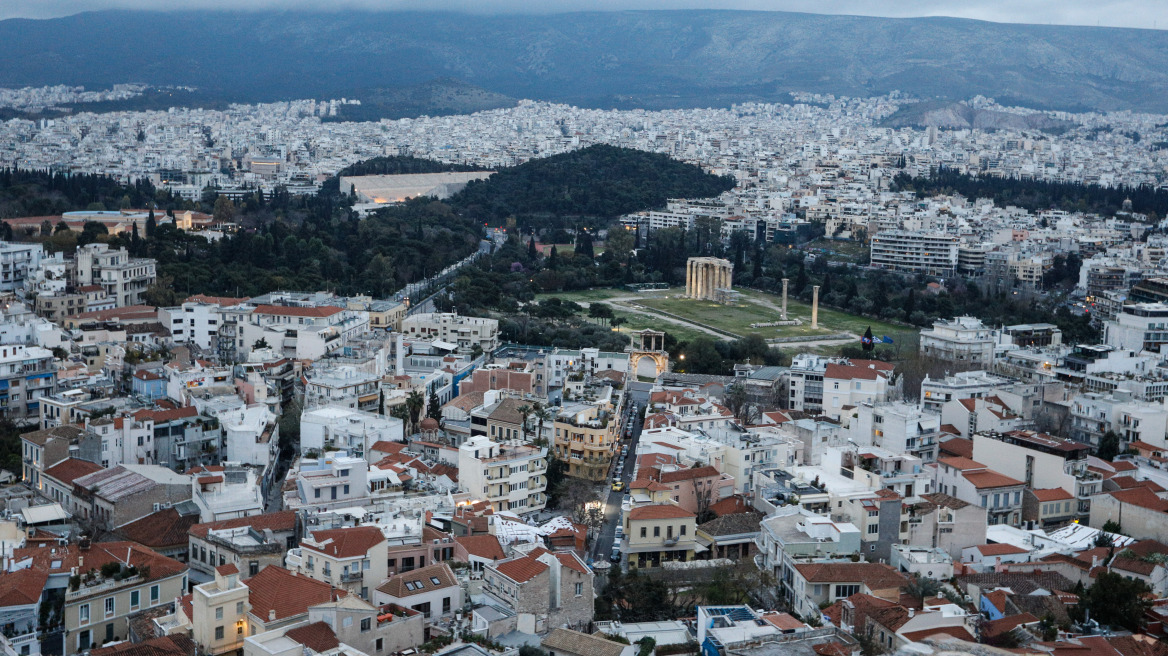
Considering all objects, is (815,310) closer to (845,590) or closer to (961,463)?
(961,463)

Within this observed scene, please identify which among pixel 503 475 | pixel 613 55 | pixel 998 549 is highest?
pixel 613 55

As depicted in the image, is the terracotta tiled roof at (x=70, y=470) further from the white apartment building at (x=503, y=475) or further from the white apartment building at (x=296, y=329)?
the white apartment building at (x=296, y=329)

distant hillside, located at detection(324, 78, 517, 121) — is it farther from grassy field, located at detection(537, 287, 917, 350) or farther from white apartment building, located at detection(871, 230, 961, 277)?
grassy field, located at detection(537, 287, 917, 350)

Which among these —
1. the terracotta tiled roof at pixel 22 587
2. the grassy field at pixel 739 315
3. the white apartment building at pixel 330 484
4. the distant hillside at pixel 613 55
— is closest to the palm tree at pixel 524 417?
the white apartment building at pixel 330 484

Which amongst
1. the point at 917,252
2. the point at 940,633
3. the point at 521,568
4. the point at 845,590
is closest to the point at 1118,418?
the point at 845,590

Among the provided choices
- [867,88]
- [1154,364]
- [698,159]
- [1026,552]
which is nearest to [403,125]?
[698,159]
